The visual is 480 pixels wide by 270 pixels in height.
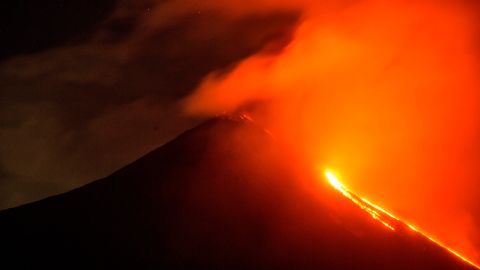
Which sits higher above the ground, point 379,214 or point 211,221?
point 211,221

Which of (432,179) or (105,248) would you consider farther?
(432,179)

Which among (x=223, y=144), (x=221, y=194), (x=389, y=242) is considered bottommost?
(x=389, y=242)

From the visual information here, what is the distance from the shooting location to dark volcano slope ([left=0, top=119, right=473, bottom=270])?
7957 millimetres

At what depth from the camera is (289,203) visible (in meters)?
9.06

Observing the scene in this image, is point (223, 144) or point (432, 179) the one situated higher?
point (223, 144)

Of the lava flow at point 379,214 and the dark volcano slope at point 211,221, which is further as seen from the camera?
the lava flow at point 379,214

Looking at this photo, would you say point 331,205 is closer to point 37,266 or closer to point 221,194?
point 221,194

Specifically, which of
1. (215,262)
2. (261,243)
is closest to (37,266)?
(215,262)

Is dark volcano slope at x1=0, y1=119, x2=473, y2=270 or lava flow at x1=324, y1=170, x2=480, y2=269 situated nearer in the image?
dark volcano slope at x1=0, y1=119, x2=473, y2=270

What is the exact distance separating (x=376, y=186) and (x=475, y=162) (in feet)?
10.4

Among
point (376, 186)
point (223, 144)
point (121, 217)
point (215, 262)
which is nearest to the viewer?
point (215, 262)

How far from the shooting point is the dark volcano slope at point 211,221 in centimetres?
796

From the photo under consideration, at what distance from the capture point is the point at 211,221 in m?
8.91

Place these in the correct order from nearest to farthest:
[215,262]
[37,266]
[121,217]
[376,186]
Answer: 1. [215,262]
2. [37,266]
3. [121,217]
4. [376,186]
